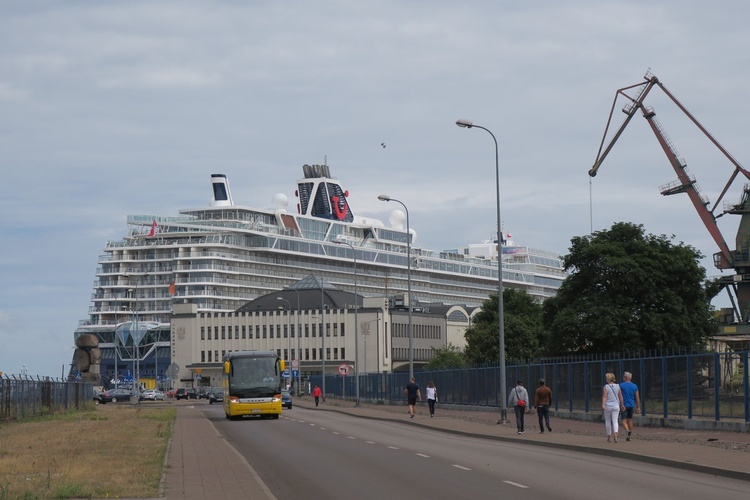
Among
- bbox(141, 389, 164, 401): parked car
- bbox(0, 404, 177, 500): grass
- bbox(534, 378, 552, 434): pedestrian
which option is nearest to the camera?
bbox(0, 404, 177, 500): grass

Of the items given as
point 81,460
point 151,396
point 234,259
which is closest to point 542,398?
point 81,460

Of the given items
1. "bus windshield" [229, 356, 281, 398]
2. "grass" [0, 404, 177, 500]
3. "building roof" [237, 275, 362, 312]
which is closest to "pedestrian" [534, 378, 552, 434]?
"grass" [0, 404, 177, 500]

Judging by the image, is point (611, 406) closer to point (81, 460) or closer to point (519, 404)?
point (519, 404)

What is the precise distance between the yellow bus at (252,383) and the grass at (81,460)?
8.90 m

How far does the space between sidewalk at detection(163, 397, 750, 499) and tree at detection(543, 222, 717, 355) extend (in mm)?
30471

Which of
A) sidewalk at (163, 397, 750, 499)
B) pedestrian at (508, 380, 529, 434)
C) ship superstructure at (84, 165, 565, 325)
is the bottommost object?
sidewalk at (163, 397, 750, 499)

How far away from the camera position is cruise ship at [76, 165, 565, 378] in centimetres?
15612

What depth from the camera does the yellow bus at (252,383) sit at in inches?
1939

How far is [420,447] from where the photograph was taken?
94.3 ft

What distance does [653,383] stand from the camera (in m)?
36.8

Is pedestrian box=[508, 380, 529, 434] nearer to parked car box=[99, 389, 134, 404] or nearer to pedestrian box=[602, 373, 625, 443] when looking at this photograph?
A: pedestrian box=[602, 373, 625, 443]

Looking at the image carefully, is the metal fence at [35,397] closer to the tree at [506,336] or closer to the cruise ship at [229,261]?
the tree at [506,336]

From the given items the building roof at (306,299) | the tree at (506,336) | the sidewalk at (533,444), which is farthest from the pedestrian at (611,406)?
the building roof at (306,299)

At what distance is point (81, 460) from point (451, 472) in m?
7.82
